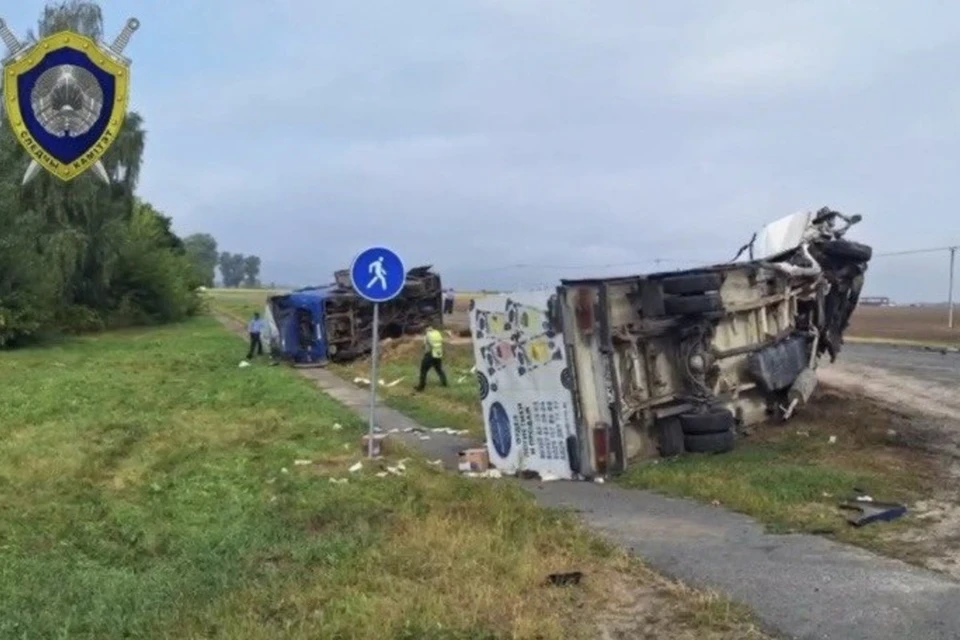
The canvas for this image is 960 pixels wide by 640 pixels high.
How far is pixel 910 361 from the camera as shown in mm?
27719

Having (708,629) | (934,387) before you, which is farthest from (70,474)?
(934,387)

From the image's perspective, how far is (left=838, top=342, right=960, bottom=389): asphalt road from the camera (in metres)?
22.9

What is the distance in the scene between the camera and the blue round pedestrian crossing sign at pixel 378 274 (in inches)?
478

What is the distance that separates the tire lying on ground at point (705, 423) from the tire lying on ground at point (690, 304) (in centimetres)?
110

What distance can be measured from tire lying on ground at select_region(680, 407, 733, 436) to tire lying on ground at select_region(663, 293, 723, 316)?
110cm

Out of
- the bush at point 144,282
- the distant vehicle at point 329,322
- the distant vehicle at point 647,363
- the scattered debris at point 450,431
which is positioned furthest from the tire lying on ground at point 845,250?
the bush at point 144,282

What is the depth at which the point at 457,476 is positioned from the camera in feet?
35.8

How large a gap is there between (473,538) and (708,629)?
199cm

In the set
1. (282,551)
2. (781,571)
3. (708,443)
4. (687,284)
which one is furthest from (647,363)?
(282,551)

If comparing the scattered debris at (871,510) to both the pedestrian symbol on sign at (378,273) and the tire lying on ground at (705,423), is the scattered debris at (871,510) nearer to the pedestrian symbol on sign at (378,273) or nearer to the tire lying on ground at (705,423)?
the tire lying on ground at (705,423)

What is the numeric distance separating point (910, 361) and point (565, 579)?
2364 centimetres

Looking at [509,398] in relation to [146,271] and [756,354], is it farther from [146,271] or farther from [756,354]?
[146,271]

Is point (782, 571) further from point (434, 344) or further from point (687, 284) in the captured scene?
point (434, 344)

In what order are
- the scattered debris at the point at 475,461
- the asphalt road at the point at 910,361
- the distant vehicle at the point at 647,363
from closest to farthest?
1. the distant vehicle at the point at 647,363
2. the scattered debris at the point at 475,461
3. the asphalt road at the point at 910,361
